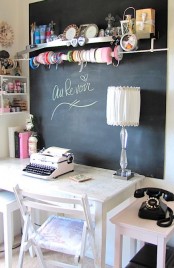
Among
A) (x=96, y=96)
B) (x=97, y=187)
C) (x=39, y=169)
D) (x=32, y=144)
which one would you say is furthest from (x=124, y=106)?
(x=32, y=144)

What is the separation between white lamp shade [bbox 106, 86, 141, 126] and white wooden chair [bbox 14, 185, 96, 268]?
25.5 inches

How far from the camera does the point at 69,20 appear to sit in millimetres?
2619

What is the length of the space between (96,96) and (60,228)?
1089 millimetres

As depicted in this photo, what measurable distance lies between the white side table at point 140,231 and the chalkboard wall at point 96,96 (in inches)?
22.3

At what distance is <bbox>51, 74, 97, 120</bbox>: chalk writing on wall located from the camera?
101 inches

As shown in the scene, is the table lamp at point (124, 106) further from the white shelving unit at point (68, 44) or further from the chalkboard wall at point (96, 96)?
the white shelving unit at point (68, 44)

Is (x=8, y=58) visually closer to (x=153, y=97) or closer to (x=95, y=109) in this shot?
(x=95, y=109)

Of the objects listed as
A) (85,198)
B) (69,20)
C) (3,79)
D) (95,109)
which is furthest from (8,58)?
(85,198)

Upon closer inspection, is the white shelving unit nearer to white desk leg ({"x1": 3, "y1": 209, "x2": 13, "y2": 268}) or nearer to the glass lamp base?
the glass lamp base

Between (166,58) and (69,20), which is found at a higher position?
(69,20)

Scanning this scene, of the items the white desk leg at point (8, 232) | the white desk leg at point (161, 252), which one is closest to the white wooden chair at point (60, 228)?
the white desk leg at point (8, 232)

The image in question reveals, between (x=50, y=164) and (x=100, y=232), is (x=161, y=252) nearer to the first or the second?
(x=100, y=232)

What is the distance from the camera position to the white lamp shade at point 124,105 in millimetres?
2121

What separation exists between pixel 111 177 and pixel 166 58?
37.4 inches
